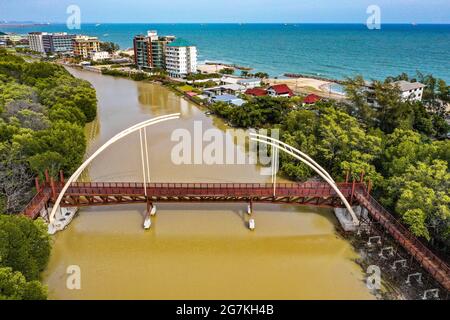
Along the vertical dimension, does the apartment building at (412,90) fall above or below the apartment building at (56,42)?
below

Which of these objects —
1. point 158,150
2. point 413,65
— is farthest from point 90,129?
point 413,65

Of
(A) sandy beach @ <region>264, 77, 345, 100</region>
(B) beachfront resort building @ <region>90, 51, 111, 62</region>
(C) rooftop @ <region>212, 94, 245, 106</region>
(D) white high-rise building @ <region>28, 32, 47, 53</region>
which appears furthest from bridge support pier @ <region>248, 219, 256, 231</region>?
(D) white high-rise building @ <region>28, 32, 47, 53</region>

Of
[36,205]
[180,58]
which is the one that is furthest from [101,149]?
[180,58]

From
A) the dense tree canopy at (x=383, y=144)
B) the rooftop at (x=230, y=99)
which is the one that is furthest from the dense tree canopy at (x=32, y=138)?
the rooftop at (x=230, y=99)

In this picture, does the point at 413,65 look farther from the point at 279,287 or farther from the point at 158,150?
the point at 279,287

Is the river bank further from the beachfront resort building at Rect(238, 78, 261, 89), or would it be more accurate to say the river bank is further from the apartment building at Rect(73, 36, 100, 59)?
the apartment building at Rect(73, 36, 100, 59)

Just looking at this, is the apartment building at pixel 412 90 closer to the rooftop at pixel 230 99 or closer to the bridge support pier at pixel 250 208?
the rooftop at pixel 230 99

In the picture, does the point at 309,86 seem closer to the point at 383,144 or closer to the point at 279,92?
the point at 279,92
